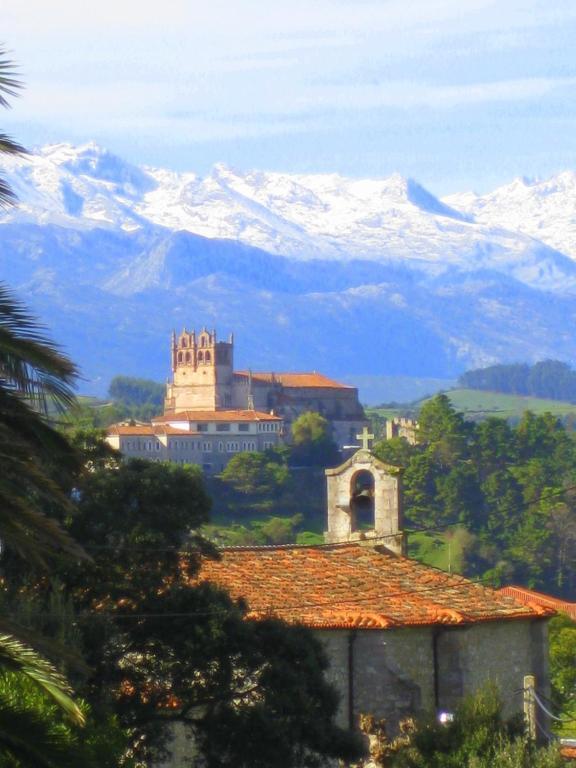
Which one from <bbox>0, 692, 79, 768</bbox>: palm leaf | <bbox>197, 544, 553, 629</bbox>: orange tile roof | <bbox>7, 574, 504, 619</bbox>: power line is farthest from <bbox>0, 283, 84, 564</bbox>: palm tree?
<bbox>197, 544, 553, 629</bbox>: orange tile roof

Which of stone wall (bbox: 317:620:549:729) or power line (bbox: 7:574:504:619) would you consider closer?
power line (bbox: 7:574:504:619)

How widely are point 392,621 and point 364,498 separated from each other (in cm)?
646

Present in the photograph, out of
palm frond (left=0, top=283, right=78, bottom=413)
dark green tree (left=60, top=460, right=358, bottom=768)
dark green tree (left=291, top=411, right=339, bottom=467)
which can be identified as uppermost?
dark green tree (left=291, top=411, right=339, bottom=467)

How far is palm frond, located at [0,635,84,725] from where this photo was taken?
1041cm

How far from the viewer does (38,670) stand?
1066cm

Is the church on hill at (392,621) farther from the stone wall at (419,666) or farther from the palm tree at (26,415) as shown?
the palm tree at (26,415)

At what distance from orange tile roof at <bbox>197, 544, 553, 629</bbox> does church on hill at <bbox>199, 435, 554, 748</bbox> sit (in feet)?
0.07

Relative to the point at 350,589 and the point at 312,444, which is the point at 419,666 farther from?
the point at 312,444

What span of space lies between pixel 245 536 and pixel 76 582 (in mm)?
112703

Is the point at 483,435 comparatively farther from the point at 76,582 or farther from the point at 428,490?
the point at 76,582

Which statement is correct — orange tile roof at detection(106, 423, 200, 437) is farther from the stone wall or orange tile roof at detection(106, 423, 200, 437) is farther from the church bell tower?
the stone wall

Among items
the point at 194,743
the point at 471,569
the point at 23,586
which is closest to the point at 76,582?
the point at 23,586

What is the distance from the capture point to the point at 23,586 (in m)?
20.1

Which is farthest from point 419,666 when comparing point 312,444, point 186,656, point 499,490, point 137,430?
point 137,430
